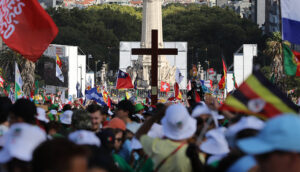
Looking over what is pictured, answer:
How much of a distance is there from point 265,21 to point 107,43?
98.3 feet

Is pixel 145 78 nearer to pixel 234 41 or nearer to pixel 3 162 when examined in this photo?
pixel 234 41

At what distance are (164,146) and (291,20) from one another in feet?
18.4

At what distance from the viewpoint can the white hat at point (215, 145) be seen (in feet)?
16.6

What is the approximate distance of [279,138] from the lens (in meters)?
2.95

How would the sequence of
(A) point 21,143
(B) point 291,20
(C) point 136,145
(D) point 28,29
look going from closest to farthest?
(A) point 21,143 < (C) point 136,145 < (B) point 291,20 < (D) point 28,29

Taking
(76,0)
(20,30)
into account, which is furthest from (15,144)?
(76,0)

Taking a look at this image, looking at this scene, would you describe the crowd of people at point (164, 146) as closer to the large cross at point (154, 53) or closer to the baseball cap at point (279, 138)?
the baseball cap at point (279, 138)

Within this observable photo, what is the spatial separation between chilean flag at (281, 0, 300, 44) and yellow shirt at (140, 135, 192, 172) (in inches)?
210

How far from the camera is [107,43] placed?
295 feet

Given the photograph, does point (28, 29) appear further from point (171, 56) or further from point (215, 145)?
point (171, 56)

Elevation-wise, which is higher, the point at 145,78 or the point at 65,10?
the point at 65,10

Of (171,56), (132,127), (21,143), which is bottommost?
(171,56)

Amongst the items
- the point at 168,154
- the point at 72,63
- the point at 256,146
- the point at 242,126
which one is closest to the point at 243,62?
the point at 72,63

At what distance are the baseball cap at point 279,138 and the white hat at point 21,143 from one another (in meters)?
1.47
